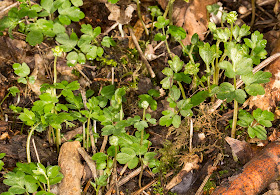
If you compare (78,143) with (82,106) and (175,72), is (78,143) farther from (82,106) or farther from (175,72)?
(175,72)

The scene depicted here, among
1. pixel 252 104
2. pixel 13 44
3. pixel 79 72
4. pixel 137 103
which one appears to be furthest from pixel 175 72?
pixel 13 44

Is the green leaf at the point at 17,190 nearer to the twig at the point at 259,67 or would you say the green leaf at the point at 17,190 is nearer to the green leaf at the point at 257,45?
the twig at the point at 259,67

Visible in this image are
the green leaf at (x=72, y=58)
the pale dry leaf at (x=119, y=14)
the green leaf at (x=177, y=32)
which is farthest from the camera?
the pale dry leaf at (x=119, y=14)

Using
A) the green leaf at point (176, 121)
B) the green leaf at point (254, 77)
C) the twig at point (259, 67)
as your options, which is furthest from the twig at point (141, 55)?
the green leaf at point (254, 77)

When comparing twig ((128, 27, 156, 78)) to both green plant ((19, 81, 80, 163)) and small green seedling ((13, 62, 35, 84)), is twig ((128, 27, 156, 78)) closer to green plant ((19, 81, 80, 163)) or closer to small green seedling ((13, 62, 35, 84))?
green plant ((19, 81, 80, 163))

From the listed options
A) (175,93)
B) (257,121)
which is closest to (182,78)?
(175,93)

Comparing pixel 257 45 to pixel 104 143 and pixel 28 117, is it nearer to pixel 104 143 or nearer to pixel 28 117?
pixel 104 143
